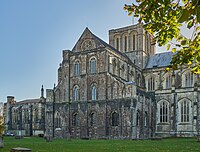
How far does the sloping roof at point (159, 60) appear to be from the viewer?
195ft

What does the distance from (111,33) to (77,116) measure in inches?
931

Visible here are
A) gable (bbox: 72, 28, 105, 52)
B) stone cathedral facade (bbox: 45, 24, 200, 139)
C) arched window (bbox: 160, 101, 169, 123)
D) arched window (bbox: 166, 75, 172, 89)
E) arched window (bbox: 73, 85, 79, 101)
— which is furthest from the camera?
arched window (bbox: 166, 75, 172, 89)

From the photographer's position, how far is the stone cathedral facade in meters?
44.5

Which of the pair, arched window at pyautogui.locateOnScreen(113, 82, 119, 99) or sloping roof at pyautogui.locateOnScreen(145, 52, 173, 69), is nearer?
arched window at pyautogui.locateOnScreen(113, 82, 119, 99)

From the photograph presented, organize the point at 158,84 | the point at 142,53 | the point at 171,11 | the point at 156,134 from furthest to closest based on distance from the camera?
the point at 142,53, the point at 158,84, the point at 156,134, the point at 171,11

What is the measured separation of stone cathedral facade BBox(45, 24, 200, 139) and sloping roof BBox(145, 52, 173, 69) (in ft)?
11.5

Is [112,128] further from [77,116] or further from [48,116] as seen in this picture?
[48,116]

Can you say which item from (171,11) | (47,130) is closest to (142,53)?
(47,130)

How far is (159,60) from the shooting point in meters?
61.1

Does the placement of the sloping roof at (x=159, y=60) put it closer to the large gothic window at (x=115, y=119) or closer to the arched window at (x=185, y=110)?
the arched window at (x=185, y=110)

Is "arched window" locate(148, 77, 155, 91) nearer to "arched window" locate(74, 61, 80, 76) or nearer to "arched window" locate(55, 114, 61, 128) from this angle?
"arched window" locate(74, 61, 80, 76)

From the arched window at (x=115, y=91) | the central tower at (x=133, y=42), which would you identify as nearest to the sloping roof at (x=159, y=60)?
the central tower at (x=133, y=42)

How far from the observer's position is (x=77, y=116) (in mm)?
48281

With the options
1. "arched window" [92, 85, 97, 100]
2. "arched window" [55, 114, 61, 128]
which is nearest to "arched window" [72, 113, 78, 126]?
"arched window" [55, 114, 61, 128]
